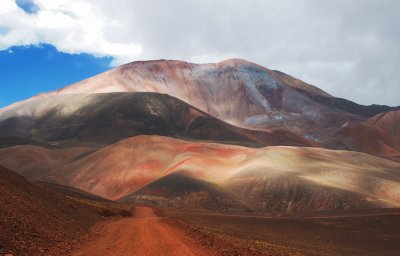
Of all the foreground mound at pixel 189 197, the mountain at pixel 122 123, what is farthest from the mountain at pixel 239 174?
the mountain at pixel 122 123

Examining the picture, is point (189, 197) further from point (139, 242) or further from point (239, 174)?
point (139, 242)

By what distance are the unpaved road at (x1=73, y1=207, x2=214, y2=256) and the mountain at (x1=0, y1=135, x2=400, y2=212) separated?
39.1m

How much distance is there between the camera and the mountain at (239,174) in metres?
67.4

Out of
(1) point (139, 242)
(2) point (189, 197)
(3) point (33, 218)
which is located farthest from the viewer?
(2) point (189, 197)

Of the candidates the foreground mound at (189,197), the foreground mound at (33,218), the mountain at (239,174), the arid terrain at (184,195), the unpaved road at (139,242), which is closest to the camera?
the foreground mound at (33,218)

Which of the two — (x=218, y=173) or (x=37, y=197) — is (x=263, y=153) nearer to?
(x=218, y=173)

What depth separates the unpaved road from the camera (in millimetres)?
17594

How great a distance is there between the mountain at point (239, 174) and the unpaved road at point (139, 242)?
39075 mm

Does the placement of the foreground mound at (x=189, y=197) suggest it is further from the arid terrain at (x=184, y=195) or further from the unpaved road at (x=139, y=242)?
the unpaved road at (x=139, y=242)

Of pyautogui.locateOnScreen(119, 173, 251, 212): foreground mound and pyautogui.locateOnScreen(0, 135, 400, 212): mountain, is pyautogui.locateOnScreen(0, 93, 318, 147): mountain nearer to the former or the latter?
pyautogui.locateOnScreen(0, 135, 400, 212): mountain

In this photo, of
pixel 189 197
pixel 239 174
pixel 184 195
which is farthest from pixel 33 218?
pixel 239 174

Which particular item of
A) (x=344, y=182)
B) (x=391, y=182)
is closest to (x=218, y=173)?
(x=344, y=182)

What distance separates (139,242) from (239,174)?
59982mm

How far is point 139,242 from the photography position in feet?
65.6
